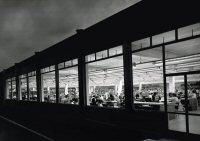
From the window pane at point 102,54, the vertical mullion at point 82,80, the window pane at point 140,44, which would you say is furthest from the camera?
the vertical mullion at point 82,80

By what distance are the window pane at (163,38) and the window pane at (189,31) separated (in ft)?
1.25

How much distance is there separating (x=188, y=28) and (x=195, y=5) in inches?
36.2

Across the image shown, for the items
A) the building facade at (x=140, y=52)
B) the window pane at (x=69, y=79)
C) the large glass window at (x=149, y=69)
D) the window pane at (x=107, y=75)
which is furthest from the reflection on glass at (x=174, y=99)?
the window pane at (x=69, y=79)

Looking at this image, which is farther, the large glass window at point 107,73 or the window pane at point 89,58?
the large glass window at point 107,73

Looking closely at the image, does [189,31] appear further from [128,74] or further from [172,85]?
[172,85]

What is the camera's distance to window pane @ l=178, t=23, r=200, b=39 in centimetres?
856

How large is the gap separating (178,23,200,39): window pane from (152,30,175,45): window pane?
1.25ft

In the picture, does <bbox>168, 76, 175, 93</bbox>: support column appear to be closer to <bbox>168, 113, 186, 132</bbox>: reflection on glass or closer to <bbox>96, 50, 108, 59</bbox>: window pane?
<bbox>168, 113, 186, 132</bbox>: reflection on glass

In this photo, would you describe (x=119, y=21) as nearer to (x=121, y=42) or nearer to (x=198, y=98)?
(x=121, y=42)

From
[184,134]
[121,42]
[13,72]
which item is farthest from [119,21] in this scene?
[13,72]

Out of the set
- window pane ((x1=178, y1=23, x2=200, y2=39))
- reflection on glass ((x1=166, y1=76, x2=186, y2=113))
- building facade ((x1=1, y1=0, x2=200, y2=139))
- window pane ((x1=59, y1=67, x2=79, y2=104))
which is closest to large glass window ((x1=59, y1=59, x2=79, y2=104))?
window pane ((x1=59, y1=67, x2=79, y2=104))

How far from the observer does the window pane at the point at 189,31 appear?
8558 mm

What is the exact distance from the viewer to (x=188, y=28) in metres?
8.81

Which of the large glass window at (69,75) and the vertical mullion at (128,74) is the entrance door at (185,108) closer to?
the vertical mullion at (128,74)
